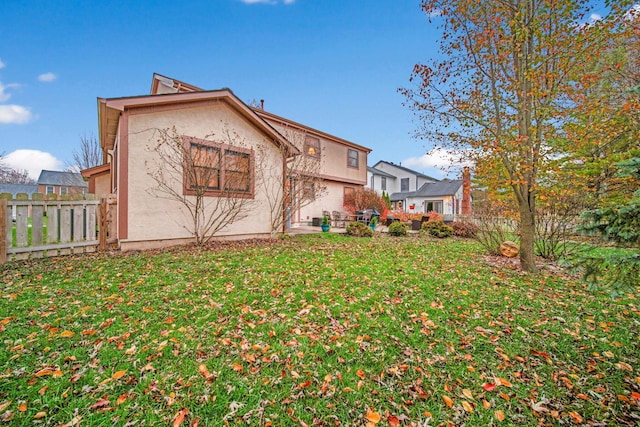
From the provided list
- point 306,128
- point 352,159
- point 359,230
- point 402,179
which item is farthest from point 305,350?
point 402,179

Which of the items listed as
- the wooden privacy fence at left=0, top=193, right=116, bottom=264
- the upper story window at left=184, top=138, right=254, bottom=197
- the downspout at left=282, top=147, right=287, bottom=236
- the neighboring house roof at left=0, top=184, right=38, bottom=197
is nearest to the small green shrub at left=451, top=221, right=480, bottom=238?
the downspout at left=282, top=147, right=287, bottom=236

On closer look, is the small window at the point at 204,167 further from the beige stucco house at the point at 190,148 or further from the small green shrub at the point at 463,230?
the small green shrub at the point at 463,230

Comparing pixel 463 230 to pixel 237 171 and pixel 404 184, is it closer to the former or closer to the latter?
pixel 237 171

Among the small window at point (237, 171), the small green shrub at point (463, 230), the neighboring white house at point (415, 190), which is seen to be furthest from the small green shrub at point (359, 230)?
the neighboring white house at point (415, 190)

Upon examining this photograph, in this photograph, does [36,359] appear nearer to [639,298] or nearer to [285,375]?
[285,375]

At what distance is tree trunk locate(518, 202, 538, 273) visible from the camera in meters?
6.34

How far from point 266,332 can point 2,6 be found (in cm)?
1598

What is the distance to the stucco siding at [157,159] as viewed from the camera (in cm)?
695

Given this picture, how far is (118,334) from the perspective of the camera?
3.07m

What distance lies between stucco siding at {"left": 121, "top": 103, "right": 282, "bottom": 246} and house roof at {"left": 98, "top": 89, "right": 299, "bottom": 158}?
0.19 metres

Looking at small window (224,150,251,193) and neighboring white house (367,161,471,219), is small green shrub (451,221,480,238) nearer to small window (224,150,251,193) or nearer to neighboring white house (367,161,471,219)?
small window (224,150,251,193)

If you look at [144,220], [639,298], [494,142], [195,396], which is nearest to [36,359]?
[195,396]

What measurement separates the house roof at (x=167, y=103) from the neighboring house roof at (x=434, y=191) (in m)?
26.2

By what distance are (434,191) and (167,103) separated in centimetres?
3105
